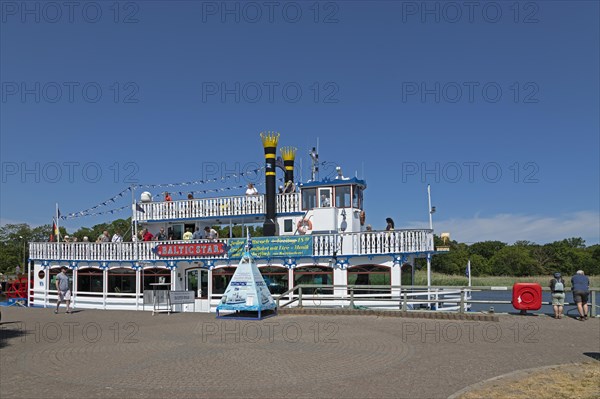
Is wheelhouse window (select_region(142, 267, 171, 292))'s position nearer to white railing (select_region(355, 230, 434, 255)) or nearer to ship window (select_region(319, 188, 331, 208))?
ship window (select_region(319, 188, 331, 208))

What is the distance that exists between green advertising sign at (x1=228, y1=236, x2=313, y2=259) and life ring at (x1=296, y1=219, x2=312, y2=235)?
46.2 inches

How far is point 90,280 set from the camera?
89.2 feet

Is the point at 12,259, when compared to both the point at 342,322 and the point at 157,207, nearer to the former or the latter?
the point at 157,207

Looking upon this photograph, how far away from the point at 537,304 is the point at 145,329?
1291 centimetres

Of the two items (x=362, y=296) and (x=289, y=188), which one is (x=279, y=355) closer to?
(x=362, y=296)

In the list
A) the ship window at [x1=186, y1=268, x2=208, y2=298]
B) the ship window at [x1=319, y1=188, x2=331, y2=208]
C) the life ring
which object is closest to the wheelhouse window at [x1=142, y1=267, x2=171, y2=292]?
the ship window at [x1=186, y1=268, x2=208, y2=298]

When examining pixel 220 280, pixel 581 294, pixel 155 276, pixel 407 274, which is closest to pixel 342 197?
pixel 407 274

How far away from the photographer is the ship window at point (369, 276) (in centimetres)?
2170

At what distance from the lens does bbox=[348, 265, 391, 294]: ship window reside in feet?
71.2

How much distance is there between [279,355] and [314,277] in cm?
1100

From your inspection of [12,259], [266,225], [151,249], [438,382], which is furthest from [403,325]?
[12,259]

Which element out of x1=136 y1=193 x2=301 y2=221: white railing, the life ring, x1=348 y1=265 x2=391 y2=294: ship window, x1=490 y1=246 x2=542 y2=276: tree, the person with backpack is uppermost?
x1=136 y1=193 x2=301 y2=221: white railing

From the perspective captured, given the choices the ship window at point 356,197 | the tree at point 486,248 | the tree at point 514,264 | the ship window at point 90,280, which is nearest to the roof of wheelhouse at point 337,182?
the ship window at point 356,197

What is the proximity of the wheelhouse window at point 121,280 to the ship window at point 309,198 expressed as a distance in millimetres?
8951
